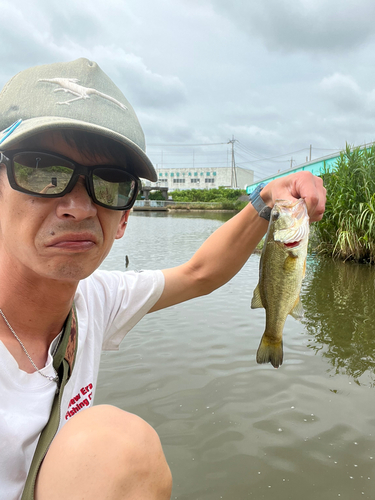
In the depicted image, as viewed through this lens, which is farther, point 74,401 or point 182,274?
point 182,274

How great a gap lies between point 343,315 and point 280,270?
518cm

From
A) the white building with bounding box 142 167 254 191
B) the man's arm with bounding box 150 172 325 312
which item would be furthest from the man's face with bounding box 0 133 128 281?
the white building with bounding box 142 167 254 191

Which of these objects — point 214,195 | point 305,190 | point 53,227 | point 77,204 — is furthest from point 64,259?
point 214,195

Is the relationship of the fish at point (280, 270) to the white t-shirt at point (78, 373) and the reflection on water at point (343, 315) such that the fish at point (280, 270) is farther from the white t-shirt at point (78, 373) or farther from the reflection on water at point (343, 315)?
the reflection on water at point (343, 315)

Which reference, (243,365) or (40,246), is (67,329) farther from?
(243,365)

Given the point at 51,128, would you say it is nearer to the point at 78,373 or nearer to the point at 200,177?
the point at 78,373

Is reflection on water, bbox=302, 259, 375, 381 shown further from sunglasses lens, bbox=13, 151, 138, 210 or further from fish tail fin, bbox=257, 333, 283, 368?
sunglasses lens, bbox=13, 151, 138, 210

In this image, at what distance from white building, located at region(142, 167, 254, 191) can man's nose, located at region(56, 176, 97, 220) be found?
114 metres

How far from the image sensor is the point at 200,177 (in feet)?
393

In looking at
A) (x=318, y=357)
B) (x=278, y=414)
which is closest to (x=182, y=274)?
(x=278, y=414)

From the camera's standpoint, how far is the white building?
11581cm

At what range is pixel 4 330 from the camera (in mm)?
1753

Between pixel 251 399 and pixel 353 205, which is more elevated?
pixel 353 205

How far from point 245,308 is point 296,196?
5444 mm
